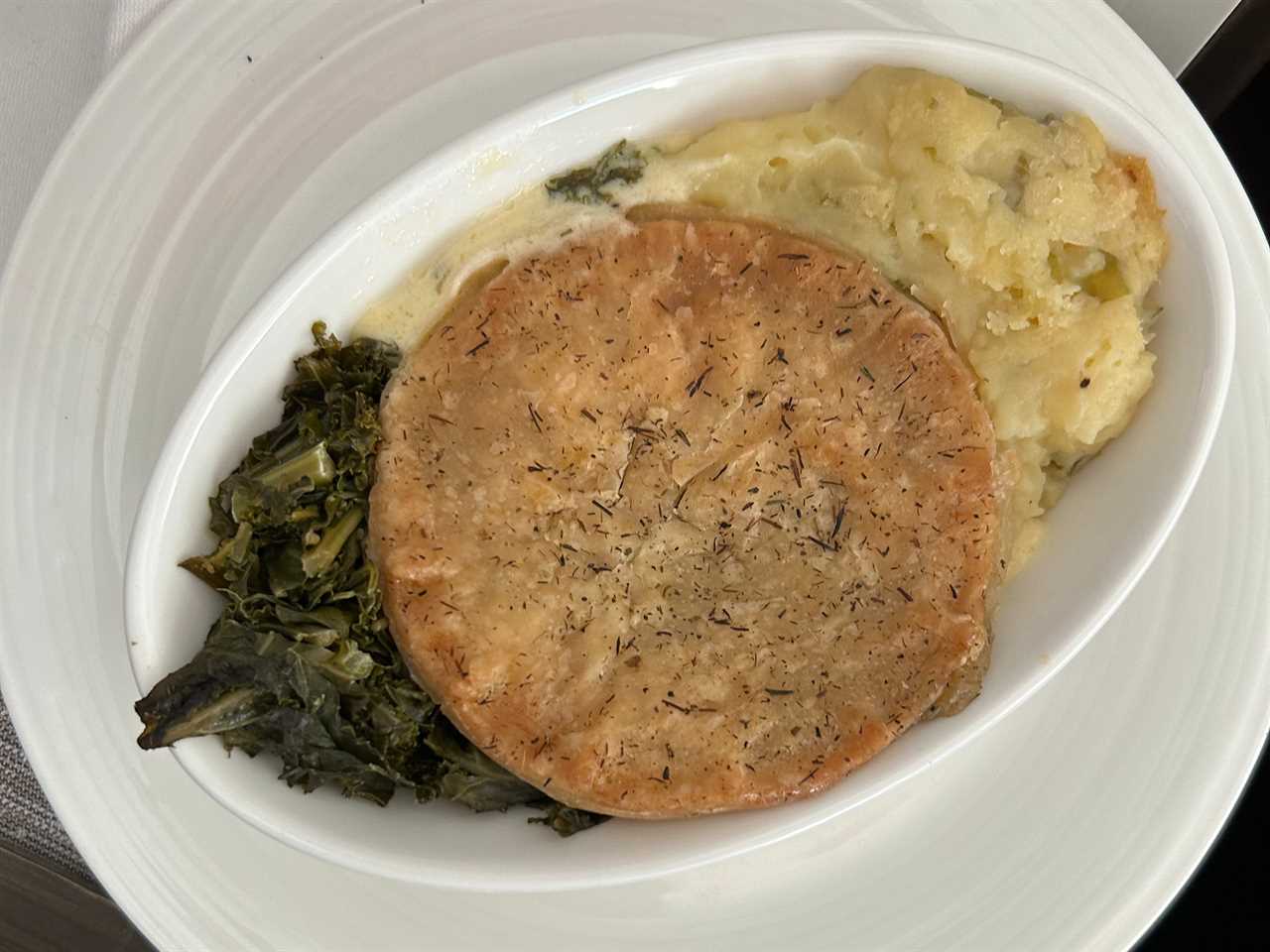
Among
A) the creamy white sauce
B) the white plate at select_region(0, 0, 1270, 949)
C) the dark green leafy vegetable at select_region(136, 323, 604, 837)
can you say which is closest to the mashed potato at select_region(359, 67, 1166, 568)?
the creamy white sauce

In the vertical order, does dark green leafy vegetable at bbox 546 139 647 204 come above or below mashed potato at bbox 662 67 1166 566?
below

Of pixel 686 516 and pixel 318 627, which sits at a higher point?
pixel 686 516

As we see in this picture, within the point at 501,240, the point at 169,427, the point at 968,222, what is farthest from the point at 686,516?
the point at 169,427

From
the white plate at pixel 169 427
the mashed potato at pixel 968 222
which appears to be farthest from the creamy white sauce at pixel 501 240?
the white plate at pixel 169 427

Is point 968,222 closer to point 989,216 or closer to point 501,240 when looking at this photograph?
point 989,216

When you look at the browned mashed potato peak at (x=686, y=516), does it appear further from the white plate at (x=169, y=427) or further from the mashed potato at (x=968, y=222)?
the white plate at (x=169, y=427)

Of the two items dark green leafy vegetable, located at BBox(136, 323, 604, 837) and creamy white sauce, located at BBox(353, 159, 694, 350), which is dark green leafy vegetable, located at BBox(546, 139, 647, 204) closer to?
creamy white sauce, located at BBox(353, 159, 694, 350)
